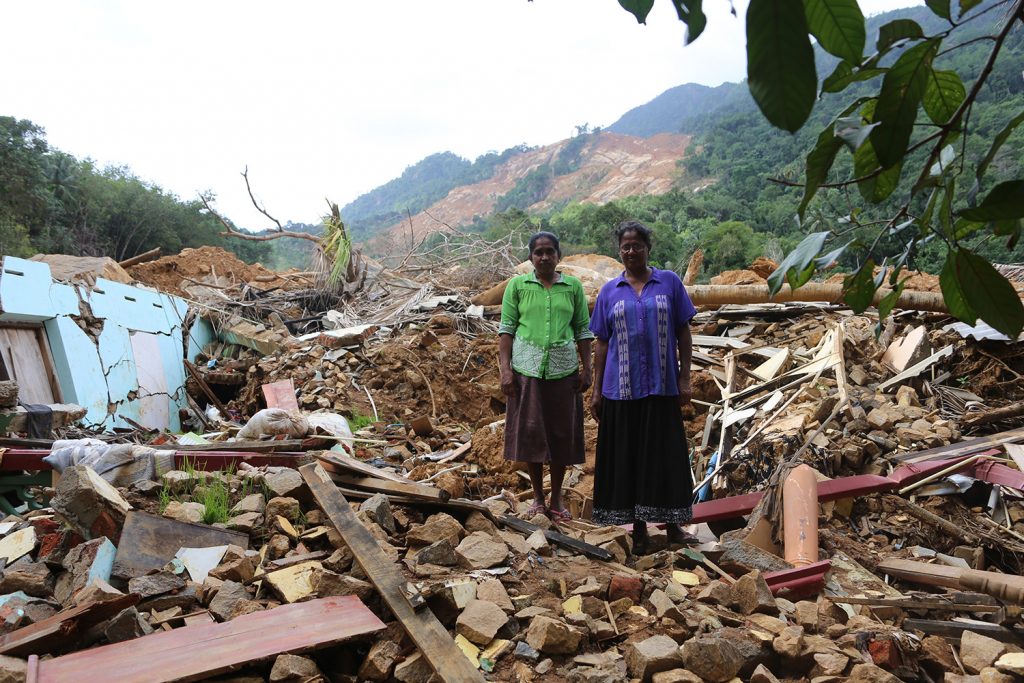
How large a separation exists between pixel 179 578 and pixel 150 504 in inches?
31.0

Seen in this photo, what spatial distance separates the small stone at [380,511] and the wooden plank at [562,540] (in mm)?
616

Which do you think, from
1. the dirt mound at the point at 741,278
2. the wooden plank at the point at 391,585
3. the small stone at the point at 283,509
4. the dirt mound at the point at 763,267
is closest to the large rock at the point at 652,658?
the wooden plank at the point at 391,585

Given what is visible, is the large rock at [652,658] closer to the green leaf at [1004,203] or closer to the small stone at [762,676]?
the small stone at [762,676]

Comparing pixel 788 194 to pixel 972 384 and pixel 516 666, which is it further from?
pixel 516 666

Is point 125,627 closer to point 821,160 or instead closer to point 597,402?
point 597,402

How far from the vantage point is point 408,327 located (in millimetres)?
8938

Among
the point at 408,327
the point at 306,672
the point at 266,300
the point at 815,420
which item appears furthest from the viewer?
the point at 266,300

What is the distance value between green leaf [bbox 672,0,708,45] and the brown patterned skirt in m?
3.12

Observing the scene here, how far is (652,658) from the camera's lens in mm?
2252

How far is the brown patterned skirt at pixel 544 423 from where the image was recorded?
3.69m

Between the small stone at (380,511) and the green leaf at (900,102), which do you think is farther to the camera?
the small stone at (380,511)

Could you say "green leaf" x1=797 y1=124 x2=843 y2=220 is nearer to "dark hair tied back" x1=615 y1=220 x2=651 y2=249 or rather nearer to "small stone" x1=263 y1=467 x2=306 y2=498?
"dark hair tied back" x1=615 y1=220 x2=651 y2=249

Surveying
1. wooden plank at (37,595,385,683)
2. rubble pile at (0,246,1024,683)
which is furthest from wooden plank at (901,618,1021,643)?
wooden plank at (37,595,385,683)


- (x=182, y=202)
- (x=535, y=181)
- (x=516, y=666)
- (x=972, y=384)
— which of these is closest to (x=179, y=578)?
(x=516, y=666)
